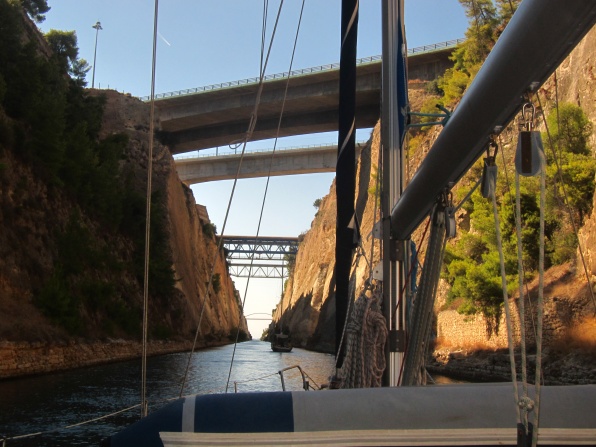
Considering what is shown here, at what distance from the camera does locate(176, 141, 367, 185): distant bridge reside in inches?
1960

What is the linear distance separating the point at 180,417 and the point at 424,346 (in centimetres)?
200

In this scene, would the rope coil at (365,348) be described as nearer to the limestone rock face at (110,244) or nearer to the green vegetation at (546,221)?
the limestone rock face at (110,244)

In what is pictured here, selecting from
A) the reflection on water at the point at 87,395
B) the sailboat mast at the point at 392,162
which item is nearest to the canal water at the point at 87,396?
the reflection on water at the point at 87,395

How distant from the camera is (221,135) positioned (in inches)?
1843

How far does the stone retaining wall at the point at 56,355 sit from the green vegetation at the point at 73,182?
0.91 m

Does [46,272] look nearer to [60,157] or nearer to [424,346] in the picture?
[60,157]

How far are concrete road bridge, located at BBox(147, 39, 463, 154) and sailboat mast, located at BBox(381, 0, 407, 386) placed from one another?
32682 mm

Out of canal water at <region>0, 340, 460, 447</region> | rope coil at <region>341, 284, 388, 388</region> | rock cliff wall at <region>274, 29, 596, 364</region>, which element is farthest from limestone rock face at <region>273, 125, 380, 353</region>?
rope coil at <region>341, 284, 388, 388</region>

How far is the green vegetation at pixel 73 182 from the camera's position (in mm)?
23875

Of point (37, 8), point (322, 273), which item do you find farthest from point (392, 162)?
point (322, 273)

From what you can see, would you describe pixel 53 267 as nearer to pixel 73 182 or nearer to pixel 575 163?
pixel 73 182

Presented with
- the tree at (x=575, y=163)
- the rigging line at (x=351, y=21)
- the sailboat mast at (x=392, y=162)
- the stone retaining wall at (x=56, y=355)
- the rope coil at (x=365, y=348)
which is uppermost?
the tree at (x=575, y=163)

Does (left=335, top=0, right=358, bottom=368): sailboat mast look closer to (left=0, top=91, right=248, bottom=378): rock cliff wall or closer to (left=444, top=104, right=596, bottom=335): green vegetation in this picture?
(left=0, top=91, right=248, bottom=378): rock cliff wall

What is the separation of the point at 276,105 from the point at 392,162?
36.6 m
